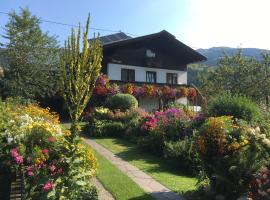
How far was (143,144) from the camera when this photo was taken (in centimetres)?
1344

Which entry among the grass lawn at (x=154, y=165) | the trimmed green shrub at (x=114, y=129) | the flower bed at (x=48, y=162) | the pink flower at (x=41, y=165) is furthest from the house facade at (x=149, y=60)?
the pink flower at (x=41, y=165)

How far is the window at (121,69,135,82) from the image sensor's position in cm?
2888

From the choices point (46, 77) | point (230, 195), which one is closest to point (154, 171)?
point (230, 195)

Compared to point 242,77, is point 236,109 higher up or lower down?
lower down

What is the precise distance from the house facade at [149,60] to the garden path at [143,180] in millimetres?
14215

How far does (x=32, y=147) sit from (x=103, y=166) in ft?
11.0

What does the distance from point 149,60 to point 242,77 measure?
23.9ft

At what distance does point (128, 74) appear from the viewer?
96.1 ft

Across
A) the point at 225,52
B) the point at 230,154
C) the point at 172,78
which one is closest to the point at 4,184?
the point at 230,154

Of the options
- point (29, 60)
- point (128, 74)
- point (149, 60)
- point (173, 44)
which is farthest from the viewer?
point (173, 44)

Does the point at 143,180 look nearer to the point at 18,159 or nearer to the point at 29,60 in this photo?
the point at 18,159

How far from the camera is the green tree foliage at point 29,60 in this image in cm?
2270

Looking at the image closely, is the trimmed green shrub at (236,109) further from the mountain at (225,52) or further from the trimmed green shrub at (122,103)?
the mountain at (225,52)

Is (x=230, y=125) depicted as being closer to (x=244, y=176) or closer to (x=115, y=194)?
(x=244, y=176)
